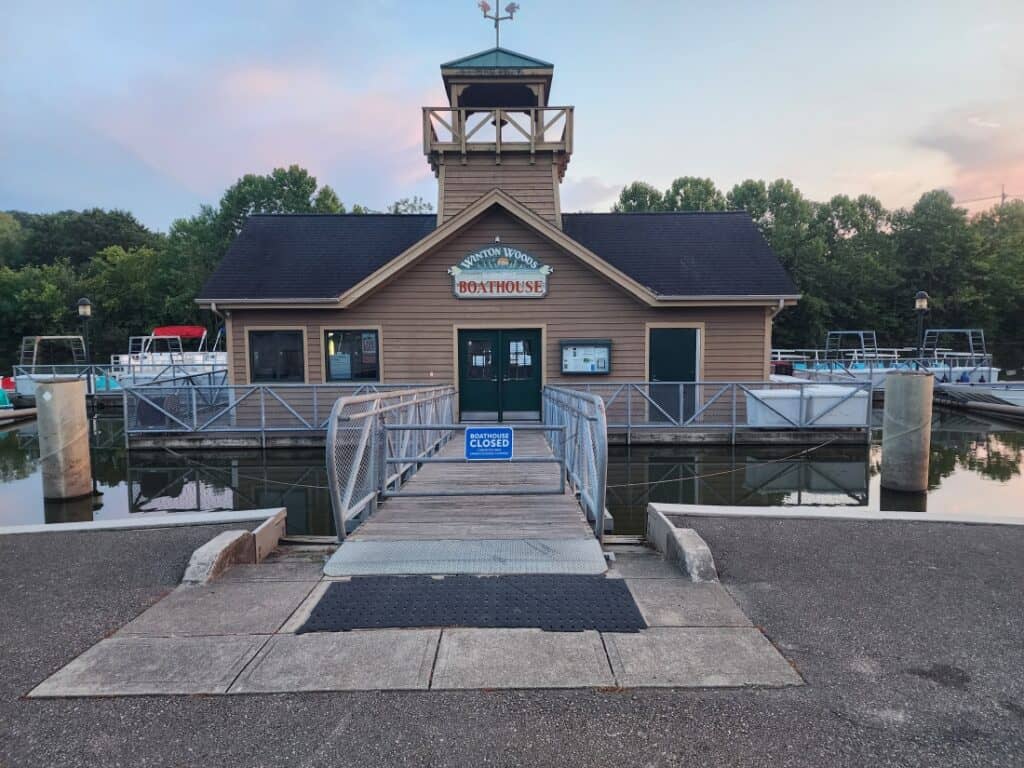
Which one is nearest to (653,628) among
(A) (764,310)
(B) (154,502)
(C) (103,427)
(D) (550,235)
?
(B) (154,502)

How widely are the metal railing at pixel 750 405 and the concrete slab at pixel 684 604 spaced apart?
29.9 feet

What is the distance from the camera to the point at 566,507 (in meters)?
6.37

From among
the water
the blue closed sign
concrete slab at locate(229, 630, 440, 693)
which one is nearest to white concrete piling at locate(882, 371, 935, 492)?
the water

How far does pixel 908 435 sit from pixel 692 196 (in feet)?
152

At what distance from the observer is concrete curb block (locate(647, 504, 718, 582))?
4.51m

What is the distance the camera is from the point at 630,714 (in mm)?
2891

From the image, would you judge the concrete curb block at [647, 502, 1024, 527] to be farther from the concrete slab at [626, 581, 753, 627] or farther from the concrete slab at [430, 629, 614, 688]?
the concrete slab at [430, 629, 614, 688]

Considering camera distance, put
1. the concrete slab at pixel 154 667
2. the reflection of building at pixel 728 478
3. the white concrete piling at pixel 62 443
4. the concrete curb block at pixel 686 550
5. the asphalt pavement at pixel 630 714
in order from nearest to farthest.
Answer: the asphalt pavement at pixel 630 714, the concrete slab at pixel 154 667, the concrete curb block at pixel 686 550, the reflection of building at pixel 728 478, the white concrete piling at pixel 62 443

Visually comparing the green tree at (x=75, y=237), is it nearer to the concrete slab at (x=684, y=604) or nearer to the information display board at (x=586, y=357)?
the information display board at (x=586, y=357)

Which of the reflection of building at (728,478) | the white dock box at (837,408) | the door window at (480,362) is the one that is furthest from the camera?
the door window at (480,362)

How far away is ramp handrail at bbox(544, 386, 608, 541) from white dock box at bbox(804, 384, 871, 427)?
7.76m

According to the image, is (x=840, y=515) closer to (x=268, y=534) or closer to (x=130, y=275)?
(x=268, y=534)

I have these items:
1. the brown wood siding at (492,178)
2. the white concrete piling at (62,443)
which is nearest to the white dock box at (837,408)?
the brown wood siding at (492,178)

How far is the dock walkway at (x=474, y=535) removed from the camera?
187 inches
